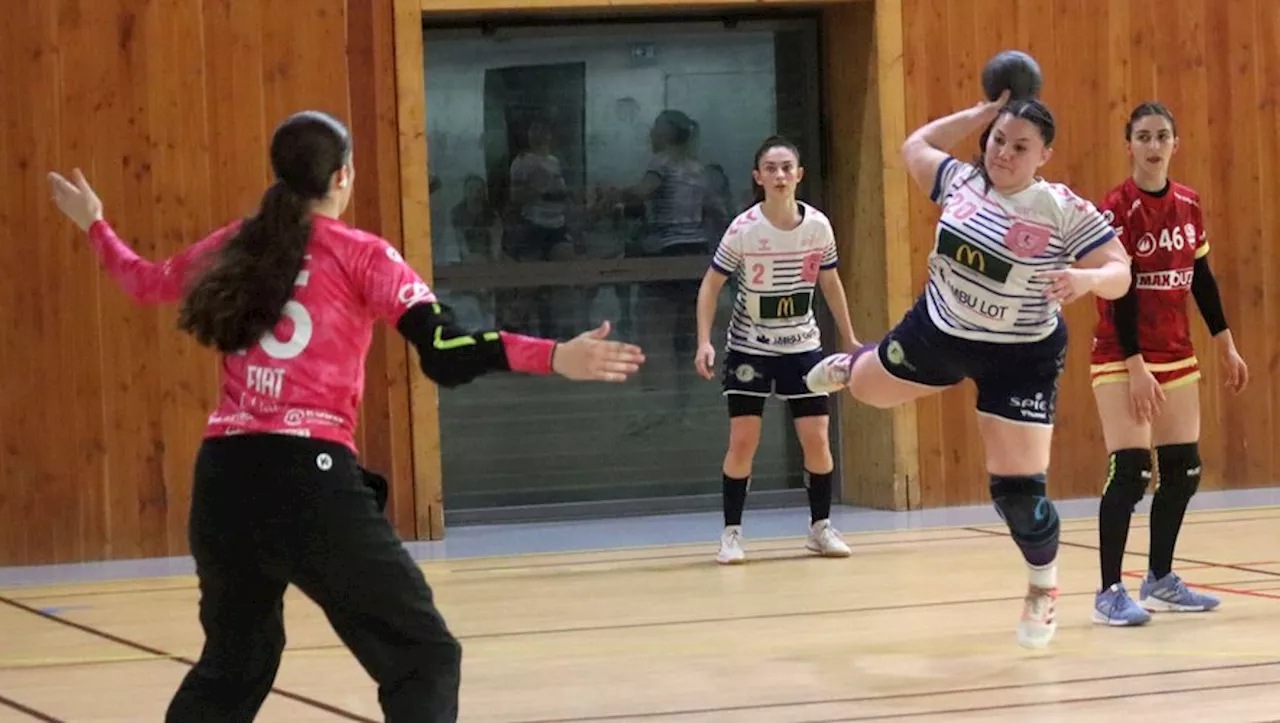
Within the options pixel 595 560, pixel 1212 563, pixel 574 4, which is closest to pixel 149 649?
pixel 595 560

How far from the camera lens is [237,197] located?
8.75 meters

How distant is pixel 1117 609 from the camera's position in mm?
5723

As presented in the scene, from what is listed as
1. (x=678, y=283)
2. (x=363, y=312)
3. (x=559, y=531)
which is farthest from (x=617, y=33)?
(x=363, y=312)

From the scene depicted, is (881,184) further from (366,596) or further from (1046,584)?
(366,596)

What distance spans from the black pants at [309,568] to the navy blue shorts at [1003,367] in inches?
93.3

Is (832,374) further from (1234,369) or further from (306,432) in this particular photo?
(306,432)

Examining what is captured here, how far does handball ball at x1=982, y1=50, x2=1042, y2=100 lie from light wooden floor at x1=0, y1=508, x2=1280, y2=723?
1713 millimetres

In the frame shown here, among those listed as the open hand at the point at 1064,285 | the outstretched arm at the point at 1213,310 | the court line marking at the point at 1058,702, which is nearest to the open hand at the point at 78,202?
the court line marking at the point at 1058,702

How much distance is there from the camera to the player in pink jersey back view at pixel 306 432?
11.1ft

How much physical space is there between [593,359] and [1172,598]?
10.9 feet

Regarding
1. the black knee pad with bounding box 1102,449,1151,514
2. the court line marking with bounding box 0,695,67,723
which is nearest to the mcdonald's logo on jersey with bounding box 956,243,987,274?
the black knee pad with bounding box 1102,449,1151,514

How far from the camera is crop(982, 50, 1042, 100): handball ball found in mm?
5402

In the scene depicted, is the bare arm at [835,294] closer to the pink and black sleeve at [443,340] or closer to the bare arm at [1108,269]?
the bare arm at [1108,269]

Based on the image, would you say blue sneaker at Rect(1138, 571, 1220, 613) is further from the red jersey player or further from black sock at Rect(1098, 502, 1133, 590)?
black sock at Rect(1098, 502, 1133, 590)
